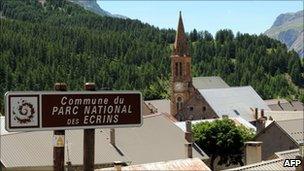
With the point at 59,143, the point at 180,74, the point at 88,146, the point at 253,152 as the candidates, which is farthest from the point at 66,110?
the point at 180,74

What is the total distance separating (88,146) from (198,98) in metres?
79.1

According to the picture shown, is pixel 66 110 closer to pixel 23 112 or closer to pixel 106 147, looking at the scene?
pixel 23 112

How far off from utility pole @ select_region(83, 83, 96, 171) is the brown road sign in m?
0.21

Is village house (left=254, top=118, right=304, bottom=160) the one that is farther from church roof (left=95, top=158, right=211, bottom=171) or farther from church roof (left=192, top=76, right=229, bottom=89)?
church roof (left=192, top=76, right=229, bottom=89)

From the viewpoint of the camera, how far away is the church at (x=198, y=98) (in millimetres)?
85312

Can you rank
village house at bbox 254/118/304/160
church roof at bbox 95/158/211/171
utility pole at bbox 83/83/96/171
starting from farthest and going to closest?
village house at bbox 254/118/304/160, church roof at bbox 95/158/211/171, utility pole at bbox 83/83/96/171

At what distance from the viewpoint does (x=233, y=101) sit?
3551 inches

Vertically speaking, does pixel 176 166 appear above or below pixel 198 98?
above

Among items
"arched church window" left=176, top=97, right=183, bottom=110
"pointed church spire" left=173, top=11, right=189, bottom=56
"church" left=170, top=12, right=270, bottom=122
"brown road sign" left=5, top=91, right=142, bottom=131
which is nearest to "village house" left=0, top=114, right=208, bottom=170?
"brown road sign" left=5, top=91, right=142, bottom=131

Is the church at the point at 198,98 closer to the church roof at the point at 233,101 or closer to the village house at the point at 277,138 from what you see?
the church roof at the point at 233,101

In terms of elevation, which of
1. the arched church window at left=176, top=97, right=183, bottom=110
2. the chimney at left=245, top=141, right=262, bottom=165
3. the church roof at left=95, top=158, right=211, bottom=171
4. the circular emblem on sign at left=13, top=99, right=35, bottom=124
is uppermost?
the circular emblem on sign at left=13, top=99, right=35, bottom=124

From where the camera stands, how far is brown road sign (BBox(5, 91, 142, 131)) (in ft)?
23.8

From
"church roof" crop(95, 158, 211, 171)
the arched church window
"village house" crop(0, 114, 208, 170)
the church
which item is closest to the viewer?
"church roof" crop(95, 158, 211, 171)

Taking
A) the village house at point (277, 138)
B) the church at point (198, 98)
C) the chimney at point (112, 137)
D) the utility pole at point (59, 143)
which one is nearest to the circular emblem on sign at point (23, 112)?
the utility pole at point (59, 143)
